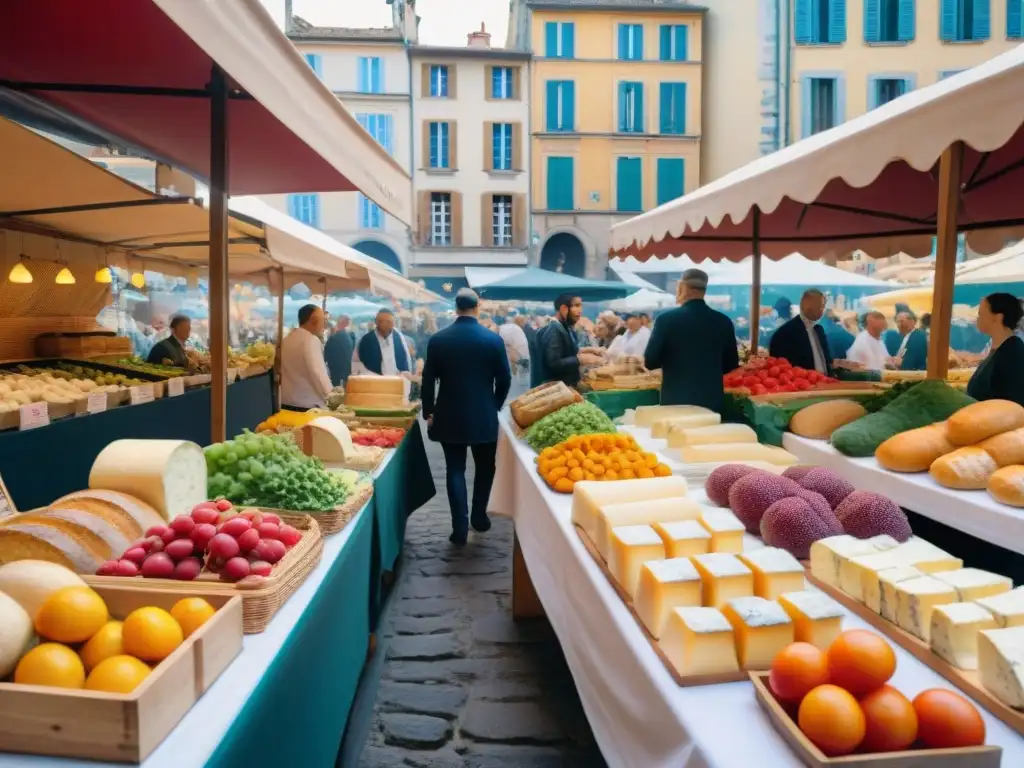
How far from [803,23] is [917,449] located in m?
25.1

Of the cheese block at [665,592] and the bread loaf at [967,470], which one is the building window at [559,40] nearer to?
the bread loaf at [967,470]

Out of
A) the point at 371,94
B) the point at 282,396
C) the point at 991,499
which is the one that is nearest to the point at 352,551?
the point at 991,499

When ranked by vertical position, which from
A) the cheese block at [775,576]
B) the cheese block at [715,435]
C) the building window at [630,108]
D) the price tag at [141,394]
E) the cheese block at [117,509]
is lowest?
the cheese block at [775,576]

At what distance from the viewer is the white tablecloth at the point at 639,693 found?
4.49 ft

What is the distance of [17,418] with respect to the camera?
4.29 m

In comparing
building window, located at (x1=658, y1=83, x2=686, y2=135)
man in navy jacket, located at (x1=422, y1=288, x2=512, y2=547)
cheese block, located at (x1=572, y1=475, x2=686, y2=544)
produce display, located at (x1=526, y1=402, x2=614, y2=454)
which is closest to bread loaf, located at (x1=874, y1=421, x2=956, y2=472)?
cheese block, located at (x1=572, y1=475, x2=686, y2=544)

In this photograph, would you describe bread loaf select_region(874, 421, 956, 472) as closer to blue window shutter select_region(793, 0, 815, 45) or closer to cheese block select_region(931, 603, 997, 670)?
cheese block select_region(931, 603, 997, 670)

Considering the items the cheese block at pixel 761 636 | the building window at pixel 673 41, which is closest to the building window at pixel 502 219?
the building window at pixel 673 41

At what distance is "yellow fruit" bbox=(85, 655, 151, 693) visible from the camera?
140cm

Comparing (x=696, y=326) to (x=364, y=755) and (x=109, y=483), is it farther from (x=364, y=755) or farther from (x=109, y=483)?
(x=109, y=483)

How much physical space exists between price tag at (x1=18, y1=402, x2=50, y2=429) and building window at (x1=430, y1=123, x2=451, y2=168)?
23768mm

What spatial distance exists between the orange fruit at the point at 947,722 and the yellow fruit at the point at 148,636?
1384mm

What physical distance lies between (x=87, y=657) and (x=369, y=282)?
6896 millimetres

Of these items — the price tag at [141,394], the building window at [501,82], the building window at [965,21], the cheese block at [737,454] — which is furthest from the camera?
the building window at [501,82]
